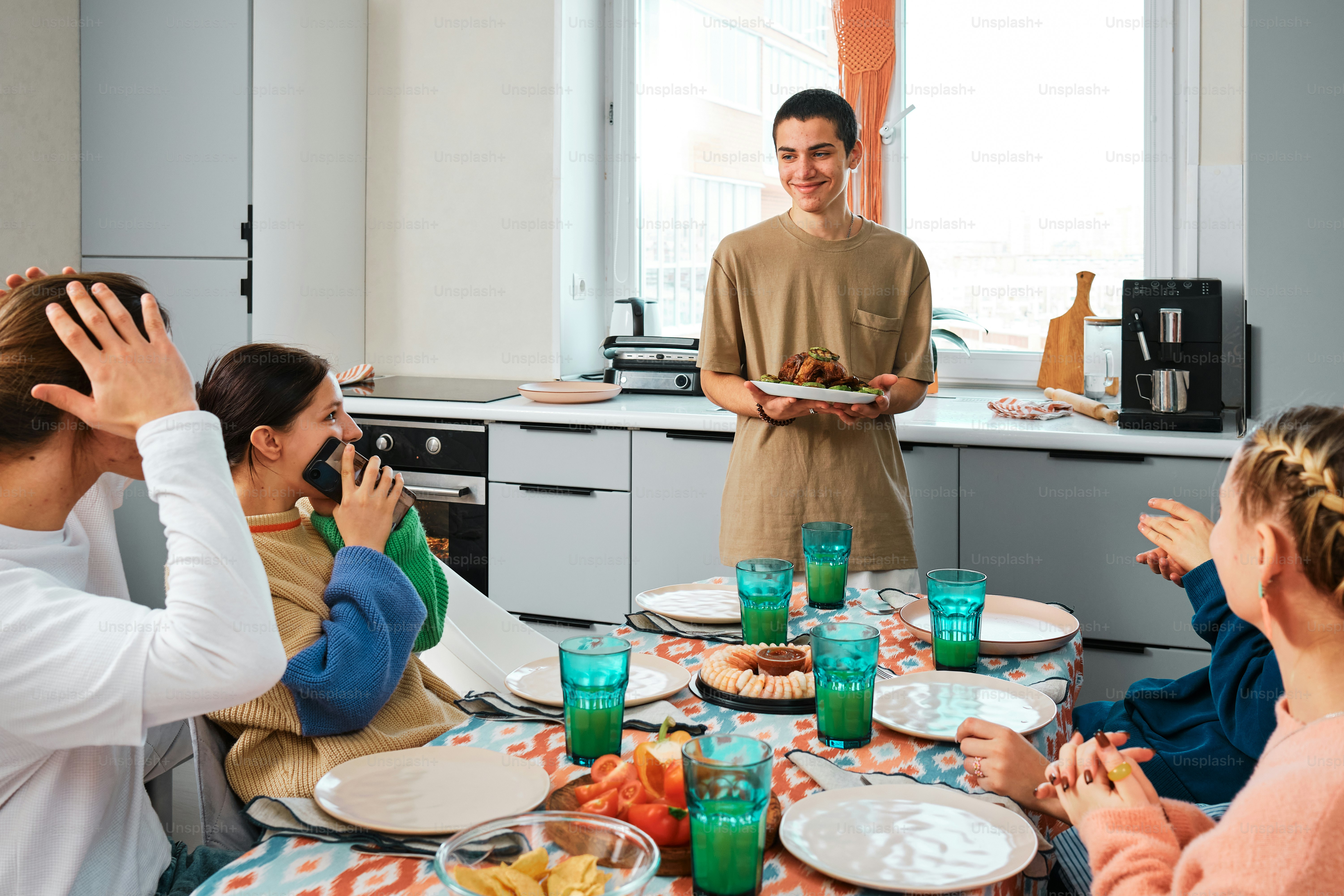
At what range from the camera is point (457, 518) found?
3.19 metres

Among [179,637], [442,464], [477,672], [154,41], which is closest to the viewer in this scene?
[179,637]

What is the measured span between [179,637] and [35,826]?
261 mm

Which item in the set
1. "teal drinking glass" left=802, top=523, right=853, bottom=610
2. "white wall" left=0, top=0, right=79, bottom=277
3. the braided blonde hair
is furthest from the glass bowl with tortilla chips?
"white wall" left=0, top=0, right=79, bottom=277

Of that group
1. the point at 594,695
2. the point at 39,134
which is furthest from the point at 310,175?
the point at 594,695

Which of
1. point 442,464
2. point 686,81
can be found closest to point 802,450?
point 442,464

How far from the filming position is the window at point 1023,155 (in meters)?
3.21

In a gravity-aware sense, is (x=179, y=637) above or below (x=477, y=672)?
above

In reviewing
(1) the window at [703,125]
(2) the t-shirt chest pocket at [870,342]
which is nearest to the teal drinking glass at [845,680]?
(2) the t-shirt chest pocket at [870,342]

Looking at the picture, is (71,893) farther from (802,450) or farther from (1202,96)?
(1202,96)

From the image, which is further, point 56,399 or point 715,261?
point 715,261

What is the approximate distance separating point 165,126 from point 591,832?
3292mm

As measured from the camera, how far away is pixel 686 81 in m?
3.76

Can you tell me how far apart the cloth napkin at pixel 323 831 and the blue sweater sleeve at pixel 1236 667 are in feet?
3.41

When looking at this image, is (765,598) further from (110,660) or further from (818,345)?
(818,345)
